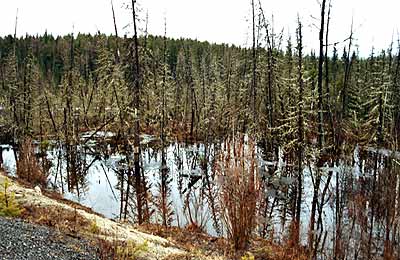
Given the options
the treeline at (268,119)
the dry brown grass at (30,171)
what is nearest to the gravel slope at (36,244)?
the treeline at (268,119)

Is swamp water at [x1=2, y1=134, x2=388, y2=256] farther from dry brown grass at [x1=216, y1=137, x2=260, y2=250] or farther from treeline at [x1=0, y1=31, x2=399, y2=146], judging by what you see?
treeline at [x1=0, y1=31, x2=399, y2=146]

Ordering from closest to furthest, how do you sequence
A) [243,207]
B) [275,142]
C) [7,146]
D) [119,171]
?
[243,207] → [119,171] → [275,142] → [7,146]

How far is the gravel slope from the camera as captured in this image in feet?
17.6

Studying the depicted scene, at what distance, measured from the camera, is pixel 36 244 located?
5746 millimetres

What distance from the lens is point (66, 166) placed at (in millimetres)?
21828

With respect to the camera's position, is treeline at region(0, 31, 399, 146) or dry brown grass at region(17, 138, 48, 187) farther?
treeline at region(0, 31, 399, 146)

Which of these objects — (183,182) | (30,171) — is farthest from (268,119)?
(30,171)

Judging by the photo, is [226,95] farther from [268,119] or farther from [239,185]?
[239,185]

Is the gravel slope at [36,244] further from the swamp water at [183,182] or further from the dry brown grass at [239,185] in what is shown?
the swamp water at [183,182]

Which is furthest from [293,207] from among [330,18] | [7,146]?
[7,146]

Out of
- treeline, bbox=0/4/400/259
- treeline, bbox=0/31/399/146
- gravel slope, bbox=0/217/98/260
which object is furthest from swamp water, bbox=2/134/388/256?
gravel slope, bbox=0/217/98/260

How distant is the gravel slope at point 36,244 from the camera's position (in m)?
5.37

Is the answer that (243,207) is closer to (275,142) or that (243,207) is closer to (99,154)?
(275,142)

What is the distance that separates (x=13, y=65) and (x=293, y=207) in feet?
66.0
